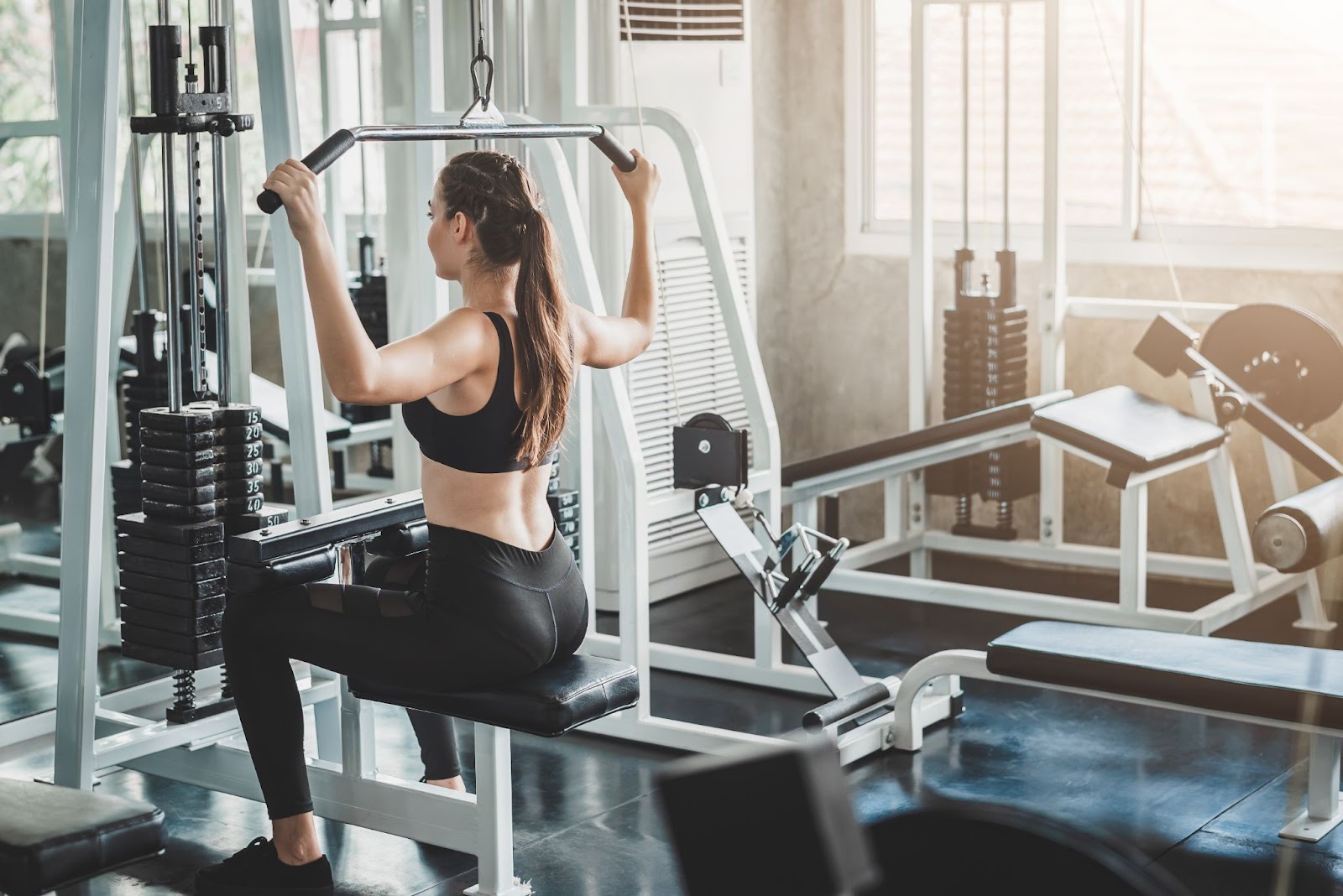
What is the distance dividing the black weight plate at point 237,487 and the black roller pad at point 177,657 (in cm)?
28

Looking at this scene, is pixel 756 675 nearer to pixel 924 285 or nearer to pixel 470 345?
pixel 924 285

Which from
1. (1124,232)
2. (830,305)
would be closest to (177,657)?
(830,305)

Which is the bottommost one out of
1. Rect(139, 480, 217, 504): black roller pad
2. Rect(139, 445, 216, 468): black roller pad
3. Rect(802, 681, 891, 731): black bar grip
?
Rect(802, 681, 891, 731): black bar grip

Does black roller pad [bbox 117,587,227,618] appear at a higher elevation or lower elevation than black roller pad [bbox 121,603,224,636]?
higher

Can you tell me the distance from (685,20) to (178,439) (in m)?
2.38

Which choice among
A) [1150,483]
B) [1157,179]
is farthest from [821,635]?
[1157,179]

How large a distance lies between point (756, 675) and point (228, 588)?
A: 1637 millimetres

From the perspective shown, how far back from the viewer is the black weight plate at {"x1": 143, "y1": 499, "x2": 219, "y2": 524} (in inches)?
111

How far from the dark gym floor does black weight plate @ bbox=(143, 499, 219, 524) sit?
621 mm

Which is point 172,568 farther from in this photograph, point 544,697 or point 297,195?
point 297,195

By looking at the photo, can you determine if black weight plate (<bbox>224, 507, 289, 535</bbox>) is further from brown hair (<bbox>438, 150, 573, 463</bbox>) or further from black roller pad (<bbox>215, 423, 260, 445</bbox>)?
brown hair (<bbox>438, 150, 573, 463</bbox>)

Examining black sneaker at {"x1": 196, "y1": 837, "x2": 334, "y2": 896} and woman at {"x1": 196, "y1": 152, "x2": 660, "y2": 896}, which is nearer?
woman at {"x1": 196, "y1": 152, "x2": 660, "y2": 896}

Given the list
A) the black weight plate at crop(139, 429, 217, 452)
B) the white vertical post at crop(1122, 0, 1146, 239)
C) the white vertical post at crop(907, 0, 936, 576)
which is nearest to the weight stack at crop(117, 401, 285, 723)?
the black weight plate at crop(139, 429, 217, 452)

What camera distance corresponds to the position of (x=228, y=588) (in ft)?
8.58
